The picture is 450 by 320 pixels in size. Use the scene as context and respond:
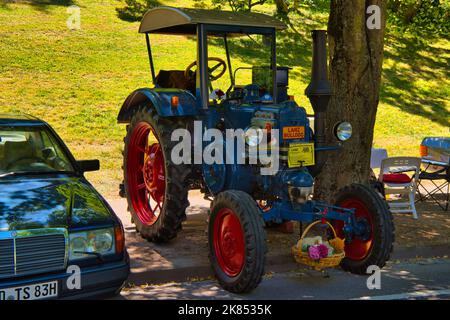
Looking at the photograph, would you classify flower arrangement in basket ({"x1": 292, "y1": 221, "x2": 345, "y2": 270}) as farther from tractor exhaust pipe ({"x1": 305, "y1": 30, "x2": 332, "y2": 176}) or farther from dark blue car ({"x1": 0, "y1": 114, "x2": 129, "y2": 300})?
dark blue car ({"x1": 0, "y1": 114, "x2": 129, "y2": 300})

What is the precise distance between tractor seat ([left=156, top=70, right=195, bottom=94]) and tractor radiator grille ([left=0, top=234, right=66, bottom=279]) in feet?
11.2

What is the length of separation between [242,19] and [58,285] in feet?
12.7

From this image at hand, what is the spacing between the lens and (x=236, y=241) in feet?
18.8

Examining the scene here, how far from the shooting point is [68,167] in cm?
587

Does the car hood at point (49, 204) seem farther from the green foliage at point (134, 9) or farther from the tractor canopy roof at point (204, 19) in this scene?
the green foliage at point (134, 9)

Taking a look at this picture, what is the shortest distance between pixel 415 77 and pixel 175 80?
1697 centimetres

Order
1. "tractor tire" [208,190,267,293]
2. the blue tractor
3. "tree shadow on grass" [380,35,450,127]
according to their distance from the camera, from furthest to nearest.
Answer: "tree shadow on grass" [380,35,450,127], the blue tractor, "tractor tire" [208,190,267,293]

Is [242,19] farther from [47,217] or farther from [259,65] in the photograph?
[47,217]

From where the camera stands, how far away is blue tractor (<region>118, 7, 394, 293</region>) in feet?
19.3

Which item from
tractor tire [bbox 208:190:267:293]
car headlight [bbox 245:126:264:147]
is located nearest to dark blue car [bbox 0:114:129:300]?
tractor tire [bbox 208:190:267:293]

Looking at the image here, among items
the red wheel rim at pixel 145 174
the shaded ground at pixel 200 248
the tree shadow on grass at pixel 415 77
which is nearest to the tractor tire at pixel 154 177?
the red wheel rim at pixel 145 174

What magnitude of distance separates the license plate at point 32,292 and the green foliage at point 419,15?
634 inches

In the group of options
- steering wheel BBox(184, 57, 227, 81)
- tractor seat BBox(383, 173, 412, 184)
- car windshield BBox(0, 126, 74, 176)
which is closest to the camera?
car windshield BBox(0, 126, 74, 176)
